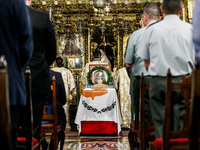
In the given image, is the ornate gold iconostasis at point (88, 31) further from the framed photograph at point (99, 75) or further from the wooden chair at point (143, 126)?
the wooden chair at point (143, 126)

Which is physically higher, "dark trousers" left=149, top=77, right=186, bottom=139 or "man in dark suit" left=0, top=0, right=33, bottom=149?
"man in dark suit" left=0, top=0, right=33, bottom=149

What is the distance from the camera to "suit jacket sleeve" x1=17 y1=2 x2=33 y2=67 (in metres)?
2.00

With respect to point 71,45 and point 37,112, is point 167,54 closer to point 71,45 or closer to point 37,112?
point 37,112

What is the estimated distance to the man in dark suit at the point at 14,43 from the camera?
75.8 inches

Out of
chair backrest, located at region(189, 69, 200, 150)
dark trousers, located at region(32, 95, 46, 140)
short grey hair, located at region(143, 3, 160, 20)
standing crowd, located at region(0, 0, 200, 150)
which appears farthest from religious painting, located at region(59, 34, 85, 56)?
chair backrest, located at region(189, 69, 200, 150)

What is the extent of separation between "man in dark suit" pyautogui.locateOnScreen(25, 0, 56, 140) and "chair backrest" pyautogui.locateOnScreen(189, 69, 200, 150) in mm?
1531

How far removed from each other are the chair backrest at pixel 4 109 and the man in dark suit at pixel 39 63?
49.1 inches

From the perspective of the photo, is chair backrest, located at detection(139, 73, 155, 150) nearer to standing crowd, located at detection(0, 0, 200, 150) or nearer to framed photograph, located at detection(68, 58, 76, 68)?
standing crowd, located at detection(0, 0, 200, 150)

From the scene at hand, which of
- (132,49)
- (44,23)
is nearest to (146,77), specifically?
(132,49)

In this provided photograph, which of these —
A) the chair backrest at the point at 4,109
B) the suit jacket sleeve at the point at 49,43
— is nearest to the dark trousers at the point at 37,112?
the suit jacket sleeve at the point at 49,43

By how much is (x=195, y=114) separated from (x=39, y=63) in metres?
1.62

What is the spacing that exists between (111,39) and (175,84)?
8.68m

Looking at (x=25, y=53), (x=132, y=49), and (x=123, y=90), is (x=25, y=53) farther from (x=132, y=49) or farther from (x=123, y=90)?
(x=123, y=90)

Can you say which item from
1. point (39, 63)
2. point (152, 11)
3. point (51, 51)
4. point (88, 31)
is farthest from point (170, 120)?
point (88, 31)
